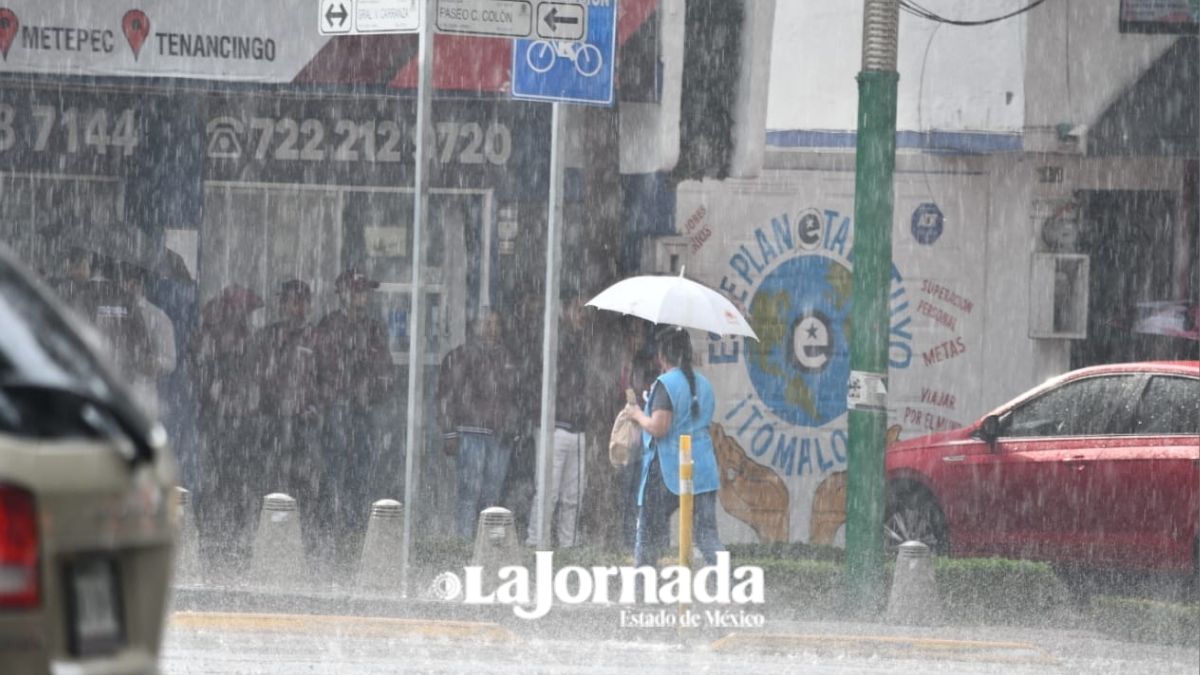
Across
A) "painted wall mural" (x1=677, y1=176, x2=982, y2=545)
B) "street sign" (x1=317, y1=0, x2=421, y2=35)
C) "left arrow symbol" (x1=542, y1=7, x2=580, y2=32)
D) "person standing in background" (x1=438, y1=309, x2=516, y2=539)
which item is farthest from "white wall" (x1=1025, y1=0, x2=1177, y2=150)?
"street sign" (x1=317, y1=0, x2=421, y2=35)

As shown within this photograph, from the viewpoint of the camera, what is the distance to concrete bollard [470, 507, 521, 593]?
1210 centimetres

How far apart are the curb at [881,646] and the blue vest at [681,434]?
0.99m

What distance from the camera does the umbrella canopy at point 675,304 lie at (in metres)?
12.3

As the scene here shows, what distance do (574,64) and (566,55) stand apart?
2.8 inches

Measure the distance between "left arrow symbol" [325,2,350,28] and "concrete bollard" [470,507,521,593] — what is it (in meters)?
2.86

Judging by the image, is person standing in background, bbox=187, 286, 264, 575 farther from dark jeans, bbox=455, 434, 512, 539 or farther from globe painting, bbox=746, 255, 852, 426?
globe painting, bbox=746, 255, 852, 426

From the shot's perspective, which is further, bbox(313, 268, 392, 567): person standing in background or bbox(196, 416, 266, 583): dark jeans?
bbox(196, 416, 266, 583): dark jeans

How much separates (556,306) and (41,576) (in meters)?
9.65

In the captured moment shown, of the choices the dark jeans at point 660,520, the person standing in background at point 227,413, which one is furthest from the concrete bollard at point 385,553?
the person standing in background at point 227,413

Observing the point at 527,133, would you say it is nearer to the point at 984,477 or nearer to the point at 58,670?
the point at 984,477

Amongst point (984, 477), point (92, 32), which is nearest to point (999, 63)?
point (984, 477)

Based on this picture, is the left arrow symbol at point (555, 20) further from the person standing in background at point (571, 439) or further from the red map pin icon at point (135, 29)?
the red map pin icon at point (135, 29)

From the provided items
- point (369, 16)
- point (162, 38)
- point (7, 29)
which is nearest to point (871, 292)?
point (369, 16)

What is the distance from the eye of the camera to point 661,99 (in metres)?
15.9
